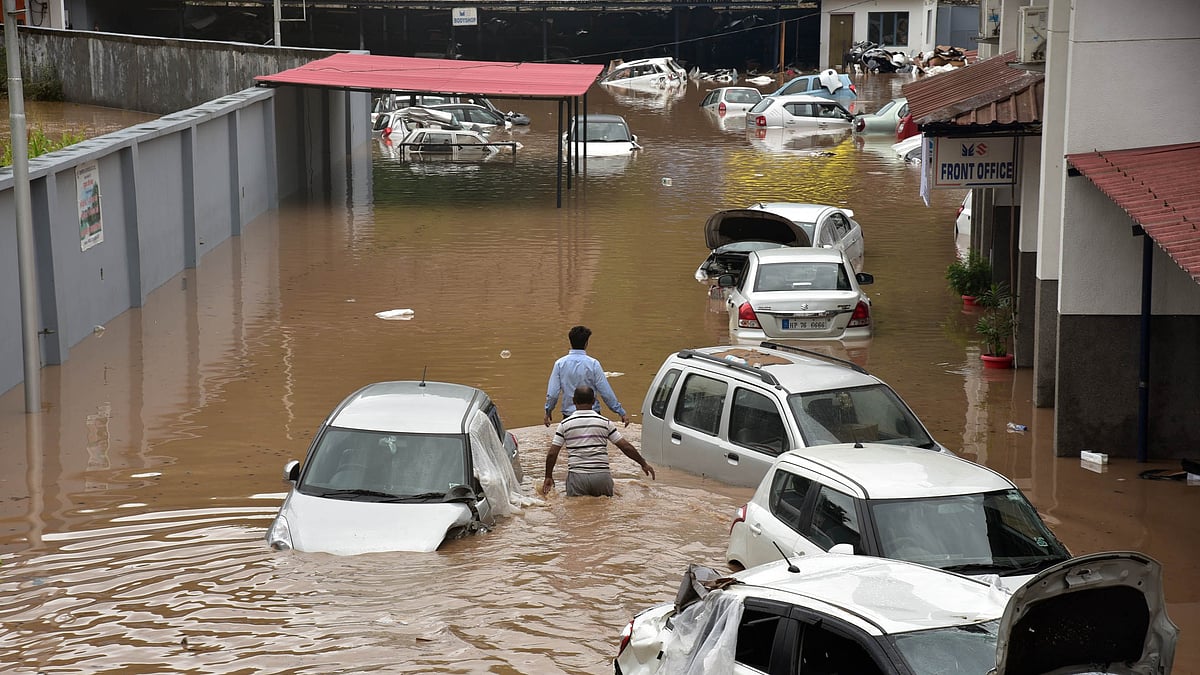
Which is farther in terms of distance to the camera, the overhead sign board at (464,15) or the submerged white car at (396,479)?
the overhead sign board at (464,15)

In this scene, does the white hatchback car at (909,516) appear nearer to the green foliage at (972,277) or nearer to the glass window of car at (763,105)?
the green foliage at (972,277)

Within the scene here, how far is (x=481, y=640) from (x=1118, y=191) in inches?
276

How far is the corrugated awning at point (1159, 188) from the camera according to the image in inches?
423

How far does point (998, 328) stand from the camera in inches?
707

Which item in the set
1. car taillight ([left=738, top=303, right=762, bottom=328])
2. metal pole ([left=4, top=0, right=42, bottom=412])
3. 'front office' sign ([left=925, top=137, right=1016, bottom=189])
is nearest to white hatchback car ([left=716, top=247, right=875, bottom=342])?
car taillight ([left=738, top=303, right=762, bottom=328])

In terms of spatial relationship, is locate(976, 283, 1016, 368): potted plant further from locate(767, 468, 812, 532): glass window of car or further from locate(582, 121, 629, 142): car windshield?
locate(582, 121, 629, 142): car windshield

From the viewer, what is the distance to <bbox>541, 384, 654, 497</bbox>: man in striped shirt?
1140cm

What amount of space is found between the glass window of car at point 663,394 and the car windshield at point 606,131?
29.8 m

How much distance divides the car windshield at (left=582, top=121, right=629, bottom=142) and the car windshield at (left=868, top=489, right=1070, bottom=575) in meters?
34.2

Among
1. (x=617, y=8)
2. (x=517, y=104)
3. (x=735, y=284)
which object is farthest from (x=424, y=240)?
(x=617, y=8)

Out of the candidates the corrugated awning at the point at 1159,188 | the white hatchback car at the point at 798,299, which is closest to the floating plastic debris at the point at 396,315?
the white hatchback car at the point at 798,299

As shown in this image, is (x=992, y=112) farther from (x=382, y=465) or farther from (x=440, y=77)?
(x=440, y=77)

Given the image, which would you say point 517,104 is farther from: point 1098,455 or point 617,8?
point 1098,455

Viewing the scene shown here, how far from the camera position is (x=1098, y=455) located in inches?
527
